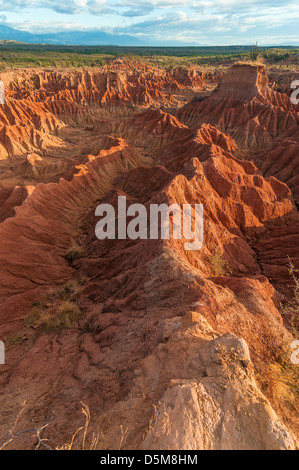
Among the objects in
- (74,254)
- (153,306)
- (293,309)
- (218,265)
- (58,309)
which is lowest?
(74,254)

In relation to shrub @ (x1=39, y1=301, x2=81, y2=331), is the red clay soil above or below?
above

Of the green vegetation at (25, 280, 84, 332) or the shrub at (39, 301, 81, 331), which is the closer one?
the shrub at (39, 301, 81, 331)

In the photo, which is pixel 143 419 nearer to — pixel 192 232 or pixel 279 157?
pixel 192 232

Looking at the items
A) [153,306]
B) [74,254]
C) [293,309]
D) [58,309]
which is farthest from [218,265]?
[74,254]

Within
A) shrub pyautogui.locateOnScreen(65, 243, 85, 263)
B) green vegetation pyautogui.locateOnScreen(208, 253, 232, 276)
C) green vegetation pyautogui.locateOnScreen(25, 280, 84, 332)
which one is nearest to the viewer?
green vegetation pyautogui.locateOnScreen(25, 280, 84, 332)

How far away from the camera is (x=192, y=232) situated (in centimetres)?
2038

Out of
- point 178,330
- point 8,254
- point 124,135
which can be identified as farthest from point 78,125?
point 178,330

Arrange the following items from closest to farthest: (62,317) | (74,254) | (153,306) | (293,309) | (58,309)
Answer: (293,309)
(153,306)
(62,317)
(58,309)
(74,254)

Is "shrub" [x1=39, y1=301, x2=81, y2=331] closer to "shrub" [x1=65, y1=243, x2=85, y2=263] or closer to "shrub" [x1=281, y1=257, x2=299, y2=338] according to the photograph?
"shrub" [x1=65, y1=243, x2=85, y2=263]

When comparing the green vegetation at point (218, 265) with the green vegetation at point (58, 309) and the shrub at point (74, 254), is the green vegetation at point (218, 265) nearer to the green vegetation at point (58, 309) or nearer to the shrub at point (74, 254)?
the green vegetation at point (58, 309)

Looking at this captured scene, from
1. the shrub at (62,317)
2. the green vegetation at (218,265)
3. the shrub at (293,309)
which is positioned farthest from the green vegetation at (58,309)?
the shrub at (293,309)

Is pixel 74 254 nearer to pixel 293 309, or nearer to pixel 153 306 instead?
pixel 153 306

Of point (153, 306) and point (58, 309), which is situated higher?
point (153, 306)

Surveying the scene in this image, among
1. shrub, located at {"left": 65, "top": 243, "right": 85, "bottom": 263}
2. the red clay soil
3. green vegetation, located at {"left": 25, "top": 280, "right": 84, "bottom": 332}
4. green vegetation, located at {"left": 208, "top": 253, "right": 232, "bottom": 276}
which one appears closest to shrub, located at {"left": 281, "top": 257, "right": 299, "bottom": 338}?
the red clay soil
